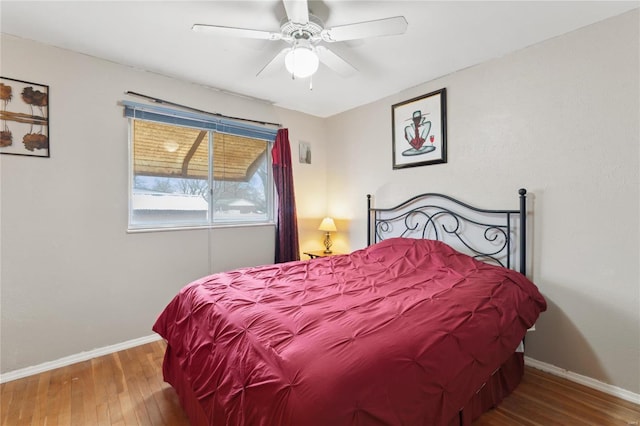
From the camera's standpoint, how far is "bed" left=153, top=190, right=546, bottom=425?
0.97 meters

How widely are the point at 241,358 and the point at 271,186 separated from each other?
8.59ft

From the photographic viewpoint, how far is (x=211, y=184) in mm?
3111

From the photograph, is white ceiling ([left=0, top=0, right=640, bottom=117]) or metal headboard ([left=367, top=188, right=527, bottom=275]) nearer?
white ceiling ([left=0, top=0, right=640, bottom=117])

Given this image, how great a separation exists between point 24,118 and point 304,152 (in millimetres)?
2615

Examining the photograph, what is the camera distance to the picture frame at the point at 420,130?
9.05 ft

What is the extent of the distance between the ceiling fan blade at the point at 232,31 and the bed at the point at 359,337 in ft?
5.01

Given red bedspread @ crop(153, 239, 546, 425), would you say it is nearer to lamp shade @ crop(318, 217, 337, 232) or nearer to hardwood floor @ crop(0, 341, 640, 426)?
hardwood floor @ crop(0, 341, 640, 426)

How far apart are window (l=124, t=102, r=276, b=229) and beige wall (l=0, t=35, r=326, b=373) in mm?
142

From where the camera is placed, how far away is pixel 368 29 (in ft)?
5.52

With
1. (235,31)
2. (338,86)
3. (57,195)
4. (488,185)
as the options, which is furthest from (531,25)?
(57,195)

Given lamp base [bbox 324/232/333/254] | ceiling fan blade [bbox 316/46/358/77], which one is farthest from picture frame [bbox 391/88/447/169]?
lamp base [bbox 324/232/333/254]

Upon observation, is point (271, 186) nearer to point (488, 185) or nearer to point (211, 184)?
point (211, 184)

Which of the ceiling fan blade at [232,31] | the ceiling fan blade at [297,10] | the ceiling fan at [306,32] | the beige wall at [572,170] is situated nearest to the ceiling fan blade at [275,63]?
the ceiling fan at [306,32]

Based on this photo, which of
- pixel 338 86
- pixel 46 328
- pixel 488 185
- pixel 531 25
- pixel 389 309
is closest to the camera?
pixel 389 309
